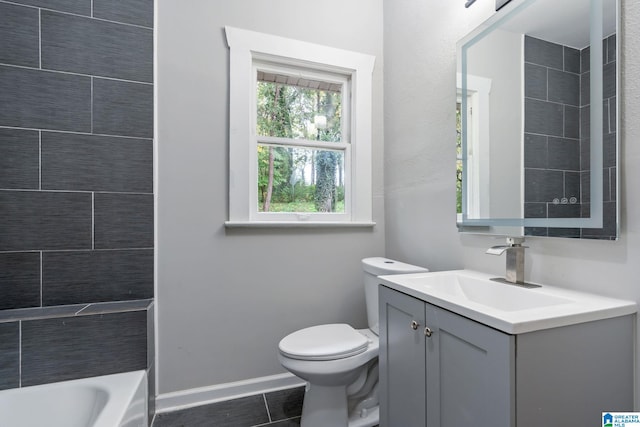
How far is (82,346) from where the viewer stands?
1.33 metres

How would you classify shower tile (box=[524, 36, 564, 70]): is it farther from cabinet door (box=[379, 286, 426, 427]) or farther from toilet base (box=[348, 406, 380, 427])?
toilet base (box=[348, 406, 380, 427])

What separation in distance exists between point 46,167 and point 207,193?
2.39 ft

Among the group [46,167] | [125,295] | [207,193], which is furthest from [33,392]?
[207,193]

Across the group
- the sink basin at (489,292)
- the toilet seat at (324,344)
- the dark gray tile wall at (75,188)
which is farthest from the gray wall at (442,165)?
the dark gray tile wall at (75,188)

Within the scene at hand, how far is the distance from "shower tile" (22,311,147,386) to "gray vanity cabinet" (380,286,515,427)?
3.75ft

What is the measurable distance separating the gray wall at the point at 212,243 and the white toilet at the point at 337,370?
37 centimetres

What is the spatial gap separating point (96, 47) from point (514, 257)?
6.97 ft

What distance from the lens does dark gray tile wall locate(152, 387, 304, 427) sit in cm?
148

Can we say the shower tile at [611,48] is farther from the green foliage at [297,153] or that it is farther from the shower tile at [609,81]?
the green foliage at [297,153]

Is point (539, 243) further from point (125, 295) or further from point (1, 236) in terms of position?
point (1, 236)

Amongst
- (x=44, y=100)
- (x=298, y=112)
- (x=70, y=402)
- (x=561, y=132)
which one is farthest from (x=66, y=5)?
(x=561, y=132)

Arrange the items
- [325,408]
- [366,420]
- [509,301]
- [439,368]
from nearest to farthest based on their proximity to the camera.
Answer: [439,368], [509,301], [325,408], [366,420]

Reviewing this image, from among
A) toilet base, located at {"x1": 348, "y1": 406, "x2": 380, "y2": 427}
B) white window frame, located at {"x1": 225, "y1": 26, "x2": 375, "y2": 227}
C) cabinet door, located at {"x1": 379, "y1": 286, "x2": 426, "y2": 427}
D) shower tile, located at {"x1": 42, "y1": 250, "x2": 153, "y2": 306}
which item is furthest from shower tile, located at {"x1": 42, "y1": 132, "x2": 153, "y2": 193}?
toilet base, located at {"x1": 348, "y1": 406, "x2": 380, "y2": 427}

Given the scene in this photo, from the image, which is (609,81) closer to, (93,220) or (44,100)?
(93,220)
